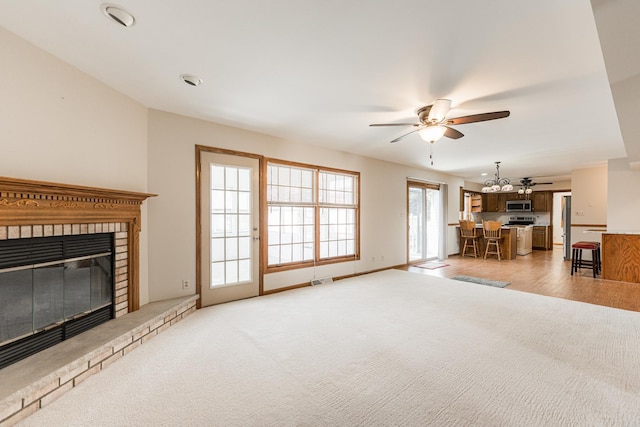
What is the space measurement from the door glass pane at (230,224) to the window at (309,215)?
38 cm

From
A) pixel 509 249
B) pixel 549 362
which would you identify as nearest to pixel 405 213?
pixel 509 249

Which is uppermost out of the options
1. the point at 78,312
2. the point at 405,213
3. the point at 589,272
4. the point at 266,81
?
the point at 266,81

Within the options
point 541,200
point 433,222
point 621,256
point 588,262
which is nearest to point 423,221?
point 433,222

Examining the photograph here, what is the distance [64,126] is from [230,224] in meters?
2.03

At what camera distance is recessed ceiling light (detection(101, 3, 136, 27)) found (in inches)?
66.1

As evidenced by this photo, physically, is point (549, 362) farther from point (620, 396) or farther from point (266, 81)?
point (266, 81)

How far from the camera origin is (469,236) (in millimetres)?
8156

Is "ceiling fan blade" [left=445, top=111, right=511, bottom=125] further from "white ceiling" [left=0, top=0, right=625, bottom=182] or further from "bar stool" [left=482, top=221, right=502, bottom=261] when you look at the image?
"bar stool" [left=482, top=221, right=502, bottom=261]

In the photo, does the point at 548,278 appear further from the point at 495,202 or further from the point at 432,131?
the point at 495,202

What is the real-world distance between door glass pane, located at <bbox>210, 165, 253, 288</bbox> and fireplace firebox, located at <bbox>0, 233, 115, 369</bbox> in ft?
4.12

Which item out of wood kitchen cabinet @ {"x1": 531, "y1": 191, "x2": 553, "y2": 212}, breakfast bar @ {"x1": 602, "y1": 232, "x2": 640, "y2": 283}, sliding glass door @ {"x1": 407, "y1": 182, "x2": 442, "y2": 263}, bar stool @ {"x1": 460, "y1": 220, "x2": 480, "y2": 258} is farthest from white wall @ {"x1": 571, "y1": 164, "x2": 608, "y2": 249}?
sliding glass door @ {"x1": 407, "y1": 182, "x2": 442, "y2": 263}

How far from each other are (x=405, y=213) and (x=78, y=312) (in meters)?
6.07

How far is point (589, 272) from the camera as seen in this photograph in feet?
19.5

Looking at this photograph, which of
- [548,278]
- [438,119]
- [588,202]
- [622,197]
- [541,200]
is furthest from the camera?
[541,200]
